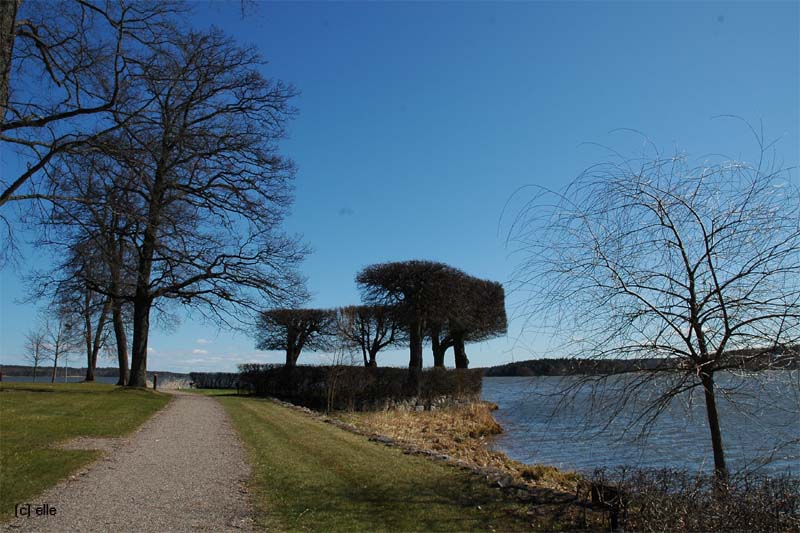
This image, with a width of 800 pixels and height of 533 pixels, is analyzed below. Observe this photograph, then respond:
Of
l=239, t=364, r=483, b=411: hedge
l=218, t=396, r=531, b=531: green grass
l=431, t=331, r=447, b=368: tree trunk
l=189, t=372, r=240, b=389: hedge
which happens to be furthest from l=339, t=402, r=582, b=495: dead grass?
l=189, t=372, r=240, b=389: hedge

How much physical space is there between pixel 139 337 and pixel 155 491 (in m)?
17.0

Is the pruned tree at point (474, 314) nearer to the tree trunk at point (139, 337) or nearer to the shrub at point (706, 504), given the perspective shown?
the tree trunk at point (139, 337)

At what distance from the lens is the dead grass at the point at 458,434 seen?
10461 mm

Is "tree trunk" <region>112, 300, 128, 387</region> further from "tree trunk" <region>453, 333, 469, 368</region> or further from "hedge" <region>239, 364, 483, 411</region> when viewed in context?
"tree trunk" <region>453, 333, 469, 368</region>

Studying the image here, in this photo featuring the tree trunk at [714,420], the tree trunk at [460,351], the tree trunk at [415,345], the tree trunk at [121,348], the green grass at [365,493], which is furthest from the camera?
the tree trunk at [460,351]

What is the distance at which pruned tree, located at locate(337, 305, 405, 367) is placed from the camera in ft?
107

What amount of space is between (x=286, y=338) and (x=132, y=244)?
1914cm

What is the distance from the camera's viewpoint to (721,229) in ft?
17.5

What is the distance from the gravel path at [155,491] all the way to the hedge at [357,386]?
1412 centimetres

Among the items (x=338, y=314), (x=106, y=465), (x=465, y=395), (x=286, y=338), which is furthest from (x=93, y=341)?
(x=106, y=465)

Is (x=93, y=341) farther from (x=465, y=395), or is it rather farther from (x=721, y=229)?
(x=721, y=229)

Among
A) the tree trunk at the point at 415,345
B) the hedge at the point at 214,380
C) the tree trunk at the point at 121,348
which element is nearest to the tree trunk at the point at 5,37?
the tree trunk at the point at 121,348

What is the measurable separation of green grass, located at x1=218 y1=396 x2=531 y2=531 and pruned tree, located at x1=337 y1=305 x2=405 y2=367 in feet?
70.3

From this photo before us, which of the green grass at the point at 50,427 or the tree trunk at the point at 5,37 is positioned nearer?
the green grass at the point at 50,427
